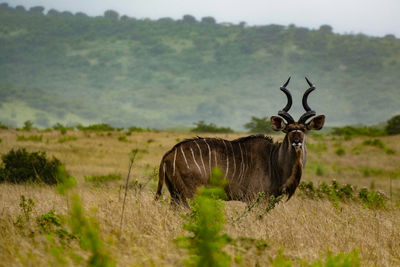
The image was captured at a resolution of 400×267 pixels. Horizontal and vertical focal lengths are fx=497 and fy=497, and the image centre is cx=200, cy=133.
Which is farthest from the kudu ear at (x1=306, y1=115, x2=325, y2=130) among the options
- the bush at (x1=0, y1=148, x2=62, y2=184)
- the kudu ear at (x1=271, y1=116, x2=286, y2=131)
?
the bush at (x1=0, y1=148, x2=62, y2=184)

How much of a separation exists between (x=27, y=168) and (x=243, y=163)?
6750 millimetres

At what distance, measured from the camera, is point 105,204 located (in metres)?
5.50

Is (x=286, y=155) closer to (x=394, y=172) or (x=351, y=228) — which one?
(x=351, y=228)

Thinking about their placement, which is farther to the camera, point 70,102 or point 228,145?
point 70,102

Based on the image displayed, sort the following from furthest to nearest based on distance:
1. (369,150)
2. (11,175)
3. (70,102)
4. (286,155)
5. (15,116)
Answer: (70,102), (15,116), (369,150), (11,175), (286,155)

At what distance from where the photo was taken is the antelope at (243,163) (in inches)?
269

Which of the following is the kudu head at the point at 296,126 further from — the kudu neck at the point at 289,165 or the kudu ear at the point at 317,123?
the kudu neck at the point at 289,165

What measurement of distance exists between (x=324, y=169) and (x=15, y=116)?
418ft

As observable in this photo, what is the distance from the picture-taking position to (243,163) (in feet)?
24.0

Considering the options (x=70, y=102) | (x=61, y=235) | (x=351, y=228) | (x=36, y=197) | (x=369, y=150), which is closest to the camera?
(x=61, y=235)

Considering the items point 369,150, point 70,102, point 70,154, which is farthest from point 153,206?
point 70,102

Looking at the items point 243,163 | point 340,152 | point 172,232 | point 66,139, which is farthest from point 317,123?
point 66,139

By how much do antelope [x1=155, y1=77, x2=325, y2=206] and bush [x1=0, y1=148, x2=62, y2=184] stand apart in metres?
5.43

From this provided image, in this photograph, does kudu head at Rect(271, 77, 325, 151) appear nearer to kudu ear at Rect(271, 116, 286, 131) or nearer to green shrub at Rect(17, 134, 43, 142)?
kudu ear at Rect(271, 116, 286, 131)
